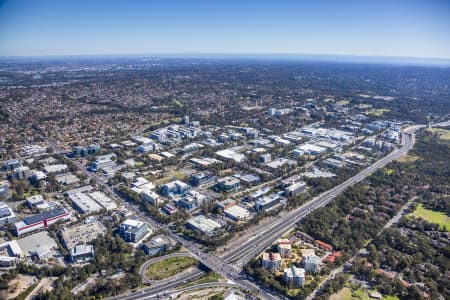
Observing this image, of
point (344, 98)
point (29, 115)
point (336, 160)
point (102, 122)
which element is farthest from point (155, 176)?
point (344, 98)

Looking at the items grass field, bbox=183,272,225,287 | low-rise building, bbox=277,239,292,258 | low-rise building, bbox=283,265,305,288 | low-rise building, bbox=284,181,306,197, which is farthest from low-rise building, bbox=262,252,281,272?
low-rise building, bbox=284,181,306,197

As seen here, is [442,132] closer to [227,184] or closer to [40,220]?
[227,184]

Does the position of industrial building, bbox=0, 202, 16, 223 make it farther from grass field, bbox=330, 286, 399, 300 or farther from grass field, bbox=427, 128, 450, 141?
grass field, bbox=427, 128, 450, 141

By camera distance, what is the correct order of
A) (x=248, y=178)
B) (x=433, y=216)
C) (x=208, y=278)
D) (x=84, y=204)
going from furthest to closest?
(x=248, y=178) → (x=84, y=204) → (x=433, y=216) → (x=208, y=278)

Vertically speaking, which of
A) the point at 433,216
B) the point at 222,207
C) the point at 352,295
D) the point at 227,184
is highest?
the point at 227,184

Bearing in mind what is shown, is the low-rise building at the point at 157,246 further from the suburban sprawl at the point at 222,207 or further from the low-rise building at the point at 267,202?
the low-rise building at the point at 267,202

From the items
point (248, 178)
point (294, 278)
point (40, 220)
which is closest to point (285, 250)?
point (294, 278)
